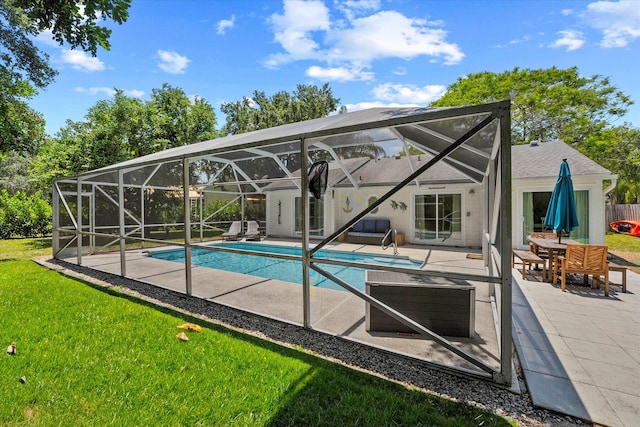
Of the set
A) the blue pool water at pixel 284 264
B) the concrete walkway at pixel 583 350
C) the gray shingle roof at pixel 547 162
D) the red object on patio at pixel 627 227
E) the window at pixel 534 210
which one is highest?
the gray shingle roof at pixel 547 162

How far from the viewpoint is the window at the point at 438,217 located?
38.1ft

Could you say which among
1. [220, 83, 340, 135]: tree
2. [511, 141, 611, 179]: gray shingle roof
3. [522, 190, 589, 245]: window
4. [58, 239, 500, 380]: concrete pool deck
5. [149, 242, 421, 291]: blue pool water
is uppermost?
[220, 83, 340, 135]: tree

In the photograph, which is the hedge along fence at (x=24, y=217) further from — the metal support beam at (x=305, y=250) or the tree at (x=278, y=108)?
the metal support beam at (x=305, y=250)

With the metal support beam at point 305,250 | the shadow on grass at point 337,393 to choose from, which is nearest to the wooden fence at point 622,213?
the metal support beam at point 305,250

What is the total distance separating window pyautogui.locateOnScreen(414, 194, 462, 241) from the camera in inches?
458

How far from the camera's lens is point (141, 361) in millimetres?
3137

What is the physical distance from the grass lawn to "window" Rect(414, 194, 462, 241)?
1005 centimetres

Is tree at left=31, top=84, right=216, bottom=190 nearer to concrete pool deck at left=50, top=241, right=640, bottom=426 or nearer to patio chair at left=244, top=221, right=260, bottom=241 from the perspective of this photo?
patio chair at left=244, top=221, right=260, bottom=241

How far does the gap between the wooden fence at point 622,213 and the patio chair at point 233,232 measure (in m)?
20.2

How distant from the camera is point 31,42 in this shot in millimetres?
10953

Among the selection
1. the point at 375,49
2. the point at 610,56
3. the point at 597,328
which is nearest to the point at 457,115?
the point at 597,328

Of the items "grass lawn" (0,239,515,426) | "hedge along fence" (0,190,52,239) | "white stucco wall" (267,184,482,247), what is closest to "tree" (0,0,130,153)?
"grass lawn" (0,239,515,426)

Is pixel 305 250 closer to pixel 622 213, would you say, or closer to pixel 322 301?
pixel 322 301

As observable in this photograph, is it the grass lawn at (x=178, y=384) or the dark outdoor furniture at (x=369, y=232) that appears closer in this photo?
the grass lawn at (x=178, y=384)
